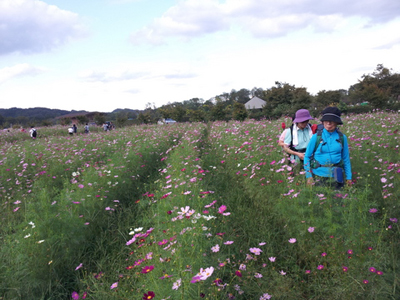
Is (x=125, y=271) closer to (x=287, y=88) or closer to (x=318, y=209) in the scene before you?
(x=318, y=209)

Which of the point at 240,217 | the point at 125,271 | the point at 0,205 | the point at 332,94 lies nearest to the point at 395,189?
the point at 240,217

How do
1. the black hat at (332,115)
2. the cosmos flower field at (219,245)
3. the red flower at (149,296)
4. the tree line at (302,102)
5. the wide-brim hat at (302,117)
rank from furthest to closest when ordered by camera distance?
the tree line at (302,102) → the wide-brim hat at (302,117) → the black hat at (332,115) → the cosmos flower field at (219,245) → the red flower at (149,296)

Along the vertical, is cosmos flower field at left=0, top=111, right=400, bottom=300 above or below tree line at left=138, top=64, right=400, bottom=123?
below

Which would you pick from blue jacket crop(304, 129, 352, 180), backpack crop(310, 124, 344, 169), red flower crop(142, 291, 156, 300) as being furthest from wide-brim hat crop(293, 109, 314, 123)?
red flower crop(142, 291, 156, 300)

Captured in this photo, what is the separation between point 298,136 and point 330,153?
2.70 feet

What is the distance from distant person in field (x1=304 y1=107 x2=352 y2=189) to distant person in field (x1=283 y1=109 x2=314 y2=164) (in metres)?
0.55

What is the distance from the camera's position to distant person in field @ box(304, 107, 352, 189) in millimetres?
3020

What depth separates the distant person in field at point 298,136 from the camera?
381 centimetres

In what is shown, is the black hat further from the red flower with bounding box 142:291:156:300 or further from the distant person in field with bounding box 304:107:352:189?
the red flower with bounding box 142:291:156:300

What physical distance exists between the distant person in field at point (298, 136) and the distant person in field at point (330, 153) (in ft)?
1.80

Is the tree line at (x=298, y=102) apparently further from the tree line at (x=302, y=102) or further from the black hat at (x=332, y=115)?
the black hat at (x=332, y=115)

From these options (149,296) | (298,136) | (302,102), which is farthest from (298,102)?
(149,296)

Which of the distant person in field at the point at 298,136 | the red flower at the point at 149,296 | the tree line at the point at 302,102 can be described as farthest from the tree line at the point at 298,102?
the red flower at the point at 149,296

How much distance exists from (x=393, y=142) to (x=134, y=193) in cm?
539
